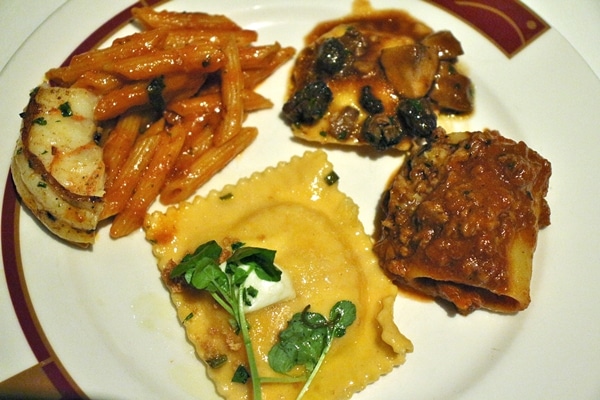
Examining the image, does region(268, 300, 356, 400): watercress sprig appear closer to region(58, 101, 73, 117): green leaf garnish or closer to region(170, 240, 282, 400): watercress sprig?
region(170, 240, 282, 400): watercress sprig

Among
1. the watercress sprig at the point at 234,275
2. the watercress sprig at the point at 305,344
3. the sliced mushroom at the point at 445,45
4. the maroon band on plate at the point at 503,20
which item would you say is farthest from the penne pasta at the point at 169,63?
the maroon band on plate at the point at 503,20

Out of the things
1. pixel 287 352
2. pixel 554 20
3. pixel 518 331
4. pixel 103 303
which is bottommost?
pixel 518 331

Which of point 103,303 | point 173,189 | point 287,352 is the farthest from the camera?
point 173,189

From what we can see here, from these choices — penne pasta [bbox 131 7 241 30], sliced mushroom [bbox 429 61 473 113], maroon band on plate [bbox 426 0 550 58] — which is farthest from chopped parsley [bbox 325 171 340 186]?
maroon band on plate [bbox 426 0 550 58]

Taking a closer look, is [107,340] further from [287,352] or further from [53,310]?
[287,352]

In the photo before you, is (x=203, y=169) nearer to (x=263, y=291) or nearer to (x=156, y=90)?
(x=156, y=90)

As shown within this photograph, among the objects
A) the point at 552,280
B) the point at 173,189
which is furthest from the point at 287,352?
the point at 552,280
